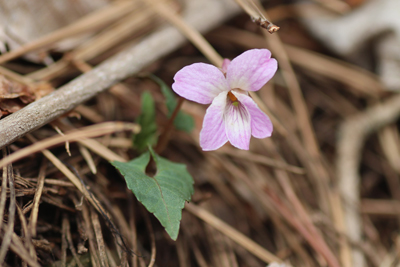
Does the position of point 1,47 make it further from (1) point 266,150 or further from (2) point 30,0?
(1) point 266,150

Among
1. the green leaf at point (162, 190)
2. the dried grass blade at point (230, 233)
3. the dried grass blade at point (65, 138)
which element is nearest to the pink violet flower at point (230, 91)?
A: the green leaf at point (162, 190)

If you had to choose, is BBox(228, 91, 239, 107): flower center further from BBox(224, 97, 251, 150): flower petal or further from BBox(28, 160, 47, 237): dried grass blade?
BBox(28, 160, 47, 237): dried grass blade

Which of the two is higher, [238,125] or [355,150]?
[238,125]

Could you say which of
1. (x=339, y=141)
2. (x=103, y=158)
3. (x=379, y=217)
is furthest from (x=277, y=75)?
(x=103, y=158)

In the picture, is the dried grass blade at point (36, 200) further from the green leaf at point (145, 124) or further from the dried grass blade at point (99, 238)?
the green leaf at point (145, 124)

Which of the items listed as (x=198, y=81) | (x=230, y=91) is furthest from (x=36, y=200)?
(x=230, y=91)

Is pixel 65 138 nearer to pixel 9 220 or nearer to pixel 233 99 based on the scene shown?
pixel 9 220

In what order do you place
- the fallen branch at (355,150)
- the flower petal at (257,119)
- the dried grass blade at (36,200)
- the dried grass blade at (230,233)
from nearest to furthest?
the dried grass blade at (36,200) < the flower petal at (257,119) < the dried grass blade at (230,233) < the fallen branch at (355,150)
